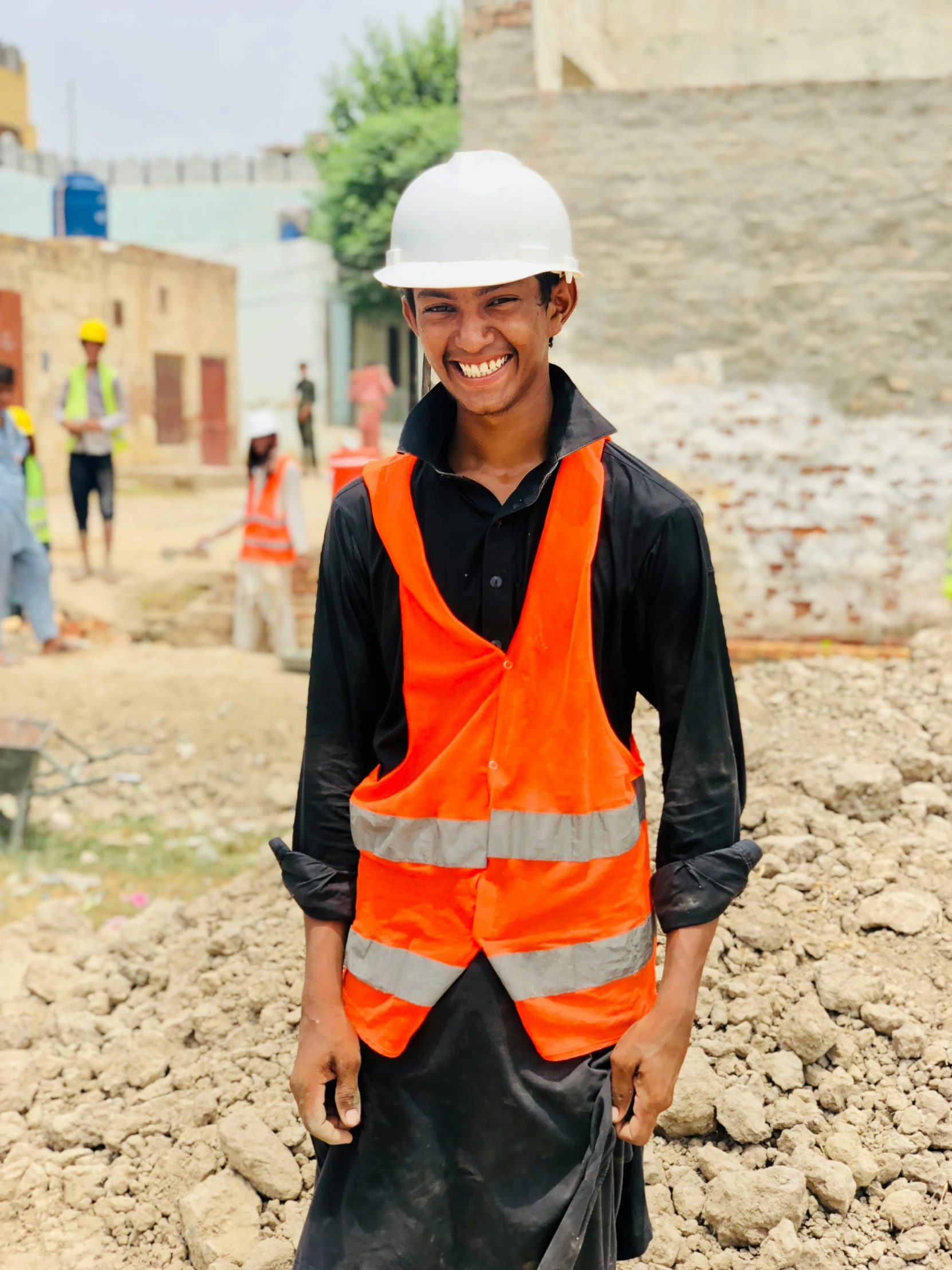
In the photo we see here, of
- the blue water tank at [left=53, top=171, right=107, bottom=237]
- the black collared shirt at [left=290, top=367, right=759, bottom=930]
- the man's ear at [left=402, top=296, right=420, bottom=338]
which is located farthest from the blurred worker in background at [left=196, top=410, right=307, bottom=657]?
the blue water tank at [left=53, top=171, right=107, bottom=237]

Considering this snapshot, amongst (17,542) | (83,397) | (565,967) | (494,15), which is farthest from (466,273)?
(83,397)

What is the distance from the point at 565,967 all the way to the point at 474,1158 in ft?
1.03

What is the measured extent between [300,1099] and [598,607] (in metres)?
0.84

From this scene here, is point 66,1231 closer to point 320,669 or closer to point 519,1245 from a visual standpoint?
point 519,1245

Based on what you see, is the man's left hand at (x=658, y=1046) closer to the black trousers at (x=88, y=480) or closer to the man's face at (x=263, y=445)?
the man's face at (x=263, y=445)

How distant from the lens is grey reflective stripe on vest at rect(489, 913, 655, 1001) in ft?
5.49

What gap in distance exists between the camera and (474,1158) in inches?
68.0

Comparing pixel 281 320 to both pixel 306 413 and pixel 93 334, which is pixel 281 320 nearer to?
pixel 306 413

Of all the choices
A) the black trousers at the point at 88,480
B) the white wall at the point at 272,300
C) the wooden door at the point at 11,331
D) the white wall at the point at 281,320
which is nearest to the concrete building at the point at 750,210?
the black trousers at the point at 88,480

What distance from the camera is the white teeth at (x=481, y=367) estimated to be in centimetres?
169

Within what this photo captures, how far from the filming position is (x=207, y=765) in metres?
6.62

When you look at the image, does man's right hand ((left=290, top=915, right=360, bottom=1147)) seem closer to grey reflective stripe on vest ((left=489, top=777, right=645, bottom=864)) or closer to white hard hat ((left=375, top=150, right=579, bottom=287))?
grey reflective stripe on vest ((left=489, top=777, right=645, bottom=864))

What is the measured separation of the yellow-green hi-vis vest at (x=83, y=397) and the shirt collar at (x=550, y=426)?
800cm

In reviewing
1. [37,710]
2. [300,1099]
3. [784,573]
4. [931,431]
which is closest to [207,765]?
[37,710]
